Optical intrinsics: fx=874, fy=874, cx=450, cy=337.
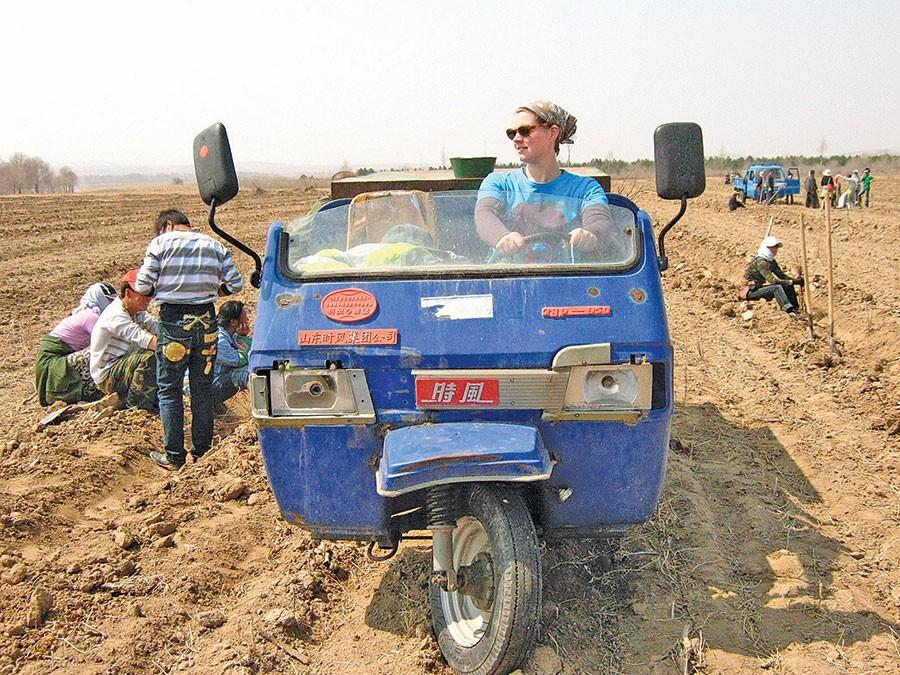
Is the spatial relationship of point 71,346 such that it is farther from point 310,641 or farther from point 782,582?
point 782,582

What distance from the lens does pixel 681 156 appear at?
380cm

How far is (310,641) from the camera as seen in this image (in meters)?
3.85

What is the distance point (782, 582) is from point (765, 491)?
4.15 ft

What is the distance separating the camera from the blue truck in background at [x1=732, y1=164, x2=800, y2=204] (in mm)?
32781

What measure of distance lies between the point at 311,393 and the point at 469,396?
63 cm

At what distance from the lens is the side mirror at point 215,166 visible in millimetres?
3783

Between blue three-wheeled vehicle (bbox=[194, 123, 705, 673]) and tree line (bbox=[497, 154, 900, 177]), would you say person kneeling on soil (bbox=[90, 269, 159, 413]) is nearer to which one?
blue three-wheeled vehicle (bbox=[194, 123, 705, 673])

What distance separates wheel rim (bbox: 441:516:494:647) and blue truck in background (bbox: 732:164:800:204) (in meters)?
31.4

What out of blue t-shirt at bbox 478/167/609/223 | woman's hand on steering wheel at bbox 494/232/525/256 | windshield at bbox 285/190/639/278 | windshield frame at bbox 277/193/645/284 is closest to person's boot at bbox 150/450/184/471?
windshield at bbox 285/190/639/278

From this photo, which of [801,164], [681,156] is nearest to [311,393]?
[681,156]

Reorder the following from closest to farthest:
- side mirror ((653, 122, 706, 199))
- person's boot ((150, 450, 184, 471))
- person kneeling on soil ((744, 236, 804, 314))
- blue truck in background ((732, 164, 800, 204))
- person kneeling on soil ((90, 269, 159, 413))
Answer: side mirror ((653, 122, 706, 199)), person's boot ((150, 450, 184, 471)), person kneeling on soil ((90, 269, 159, 413)), person kneeling on soil ((744, 236, 804, 314)), blue truck in background ((732, 164, 800, 204))

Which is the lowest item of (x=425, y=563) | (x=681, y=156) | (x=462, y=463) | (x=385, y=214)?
(x=425, y=563)

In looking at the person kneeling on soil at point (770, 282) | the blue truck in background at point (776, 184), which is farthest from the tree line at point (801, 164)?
the person kneeling on soil at point (770, 282)

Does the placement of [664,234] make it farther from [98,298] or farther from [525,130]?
[98,298]
